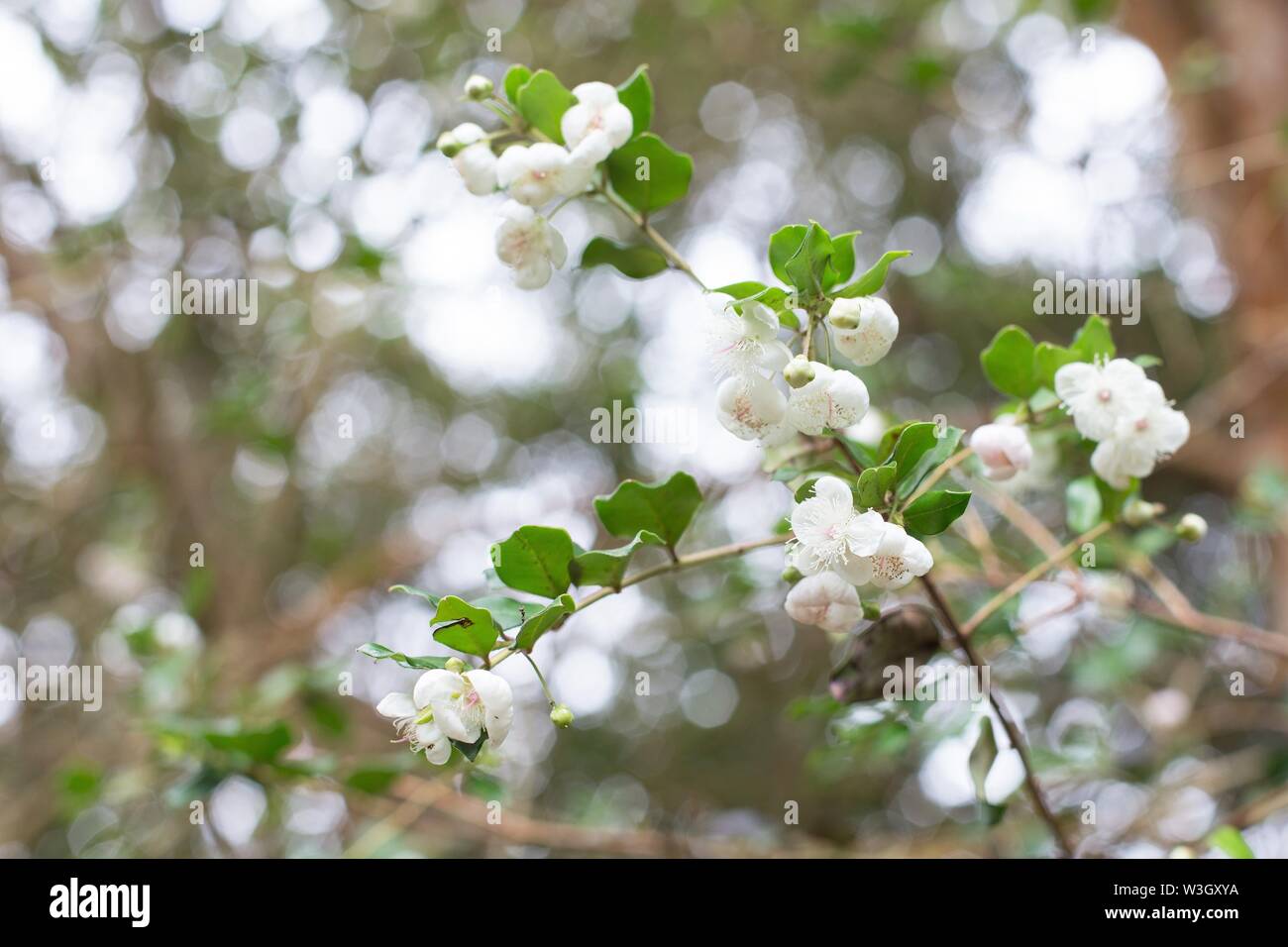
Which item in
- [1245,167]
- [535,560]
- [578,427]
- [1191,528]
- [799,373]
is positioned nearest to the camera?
[799,373]

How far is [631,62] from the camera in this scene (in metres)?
3.02

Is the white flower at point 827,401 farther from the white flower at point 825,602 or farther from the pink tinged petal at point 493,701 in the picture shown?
the pink tinged petal at point 493,701

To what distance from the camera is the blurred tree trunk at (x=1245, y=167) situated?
2369mm

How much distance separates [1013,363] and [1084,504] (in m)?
0.25

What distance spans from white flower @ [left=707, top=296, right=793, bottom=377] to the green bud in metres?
0.31

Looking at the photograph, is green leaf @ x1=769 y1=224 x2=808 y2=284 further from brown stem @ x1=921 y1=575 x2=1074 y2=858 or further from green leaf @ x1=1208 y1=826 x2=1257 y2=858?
green leaf @ x1=1208 y1=826 x2=1257 y2=858

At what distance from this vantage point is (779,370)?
2.65 feet

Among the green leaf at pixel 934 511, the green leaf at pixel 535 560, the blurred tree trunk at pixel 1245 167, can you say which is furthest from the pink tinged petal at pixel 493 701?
the blurred tree trunk at pixel 1245 167

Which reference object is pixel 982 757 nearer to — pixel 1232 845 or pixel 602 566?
pixel 1232 845

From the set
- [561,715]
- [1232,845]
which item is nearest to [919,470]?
[561,715]

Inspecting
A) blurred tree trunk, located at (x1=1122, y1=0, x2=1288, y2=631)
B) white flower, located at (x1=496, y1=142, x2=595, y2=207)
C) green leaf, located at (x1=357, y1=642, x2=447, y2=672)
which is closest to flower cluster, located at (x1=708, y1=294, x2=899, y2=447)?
white flower, located at (x1=496, y1=142, x2=595, y2=207)

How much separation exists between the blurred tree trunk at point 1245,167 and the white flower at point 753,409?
187 cm
